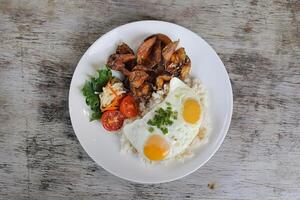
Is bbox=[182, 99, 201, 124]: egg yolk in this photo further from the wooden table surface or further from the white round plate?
the wooden table surface

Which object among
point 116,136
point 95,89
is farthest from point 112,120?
point 95,89

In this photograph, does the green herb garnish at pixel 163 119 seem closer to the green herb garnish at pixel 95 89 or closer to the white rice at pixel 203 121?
the white rice at pixel 203 121

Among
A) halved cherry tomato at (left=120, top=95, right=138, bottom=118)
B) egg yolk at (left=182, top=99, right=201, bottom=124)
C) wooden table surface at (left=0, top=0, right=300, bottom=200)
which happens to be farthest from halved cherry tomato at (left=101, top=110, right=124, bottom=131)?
egg yolk at (left=182, top=99, right=201, bottom=124)

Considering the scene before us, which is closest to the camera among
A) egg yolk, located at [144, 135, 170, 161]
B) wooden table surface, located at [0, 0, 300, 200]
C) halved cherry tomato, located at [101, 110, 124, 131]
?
egg yolk, located at [144, 135, 170, 161]

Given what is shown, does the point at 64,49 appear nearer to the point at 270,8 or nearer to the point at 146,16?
the point at 146,16

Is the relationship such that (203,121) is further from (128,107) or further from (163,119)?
(128,107)

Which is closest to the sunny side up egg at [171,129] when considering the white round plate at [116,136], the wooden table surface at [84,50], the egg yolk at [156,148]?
the egg yolk at [156,148]
